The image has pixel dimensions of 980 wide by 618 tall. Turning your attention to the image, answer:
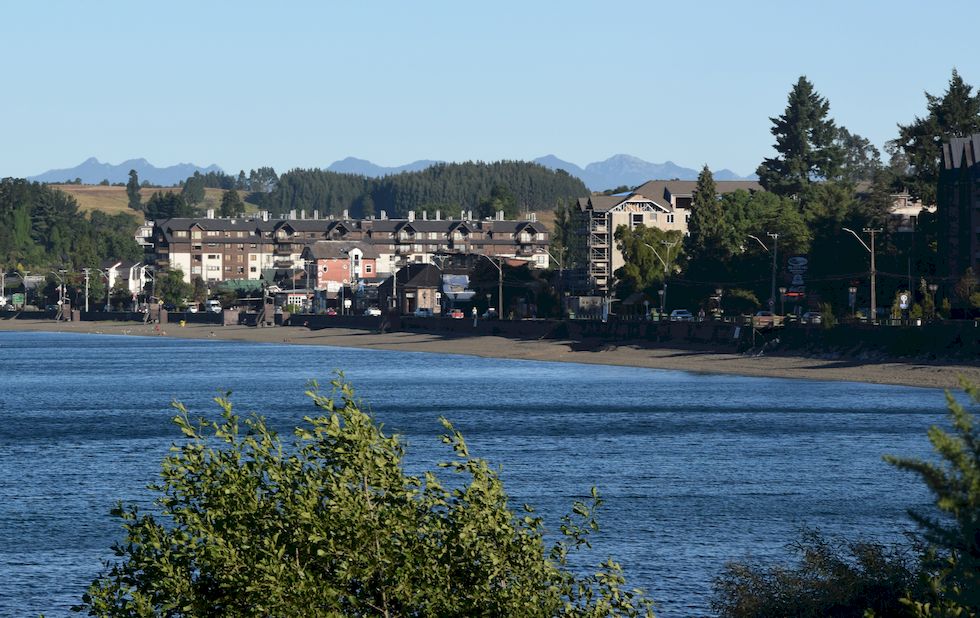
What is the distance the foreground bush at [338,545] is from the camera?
62.6ft

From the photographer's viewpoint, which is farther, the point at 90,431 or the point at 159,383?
the point at 159,383

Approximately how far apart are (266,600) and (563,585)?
437cm

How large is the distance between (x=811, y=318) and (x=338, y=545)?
114859 millimetres

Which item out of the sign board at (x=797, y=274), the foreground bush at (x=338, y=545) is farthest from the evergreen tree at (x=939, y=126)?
the foreground bush at (x=338, y=545)

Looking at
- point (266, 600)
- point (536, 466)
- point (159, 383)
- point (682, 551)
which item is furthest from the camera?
point (159, 383)

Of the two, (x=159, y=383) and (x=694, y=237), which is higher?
(x=694, y=237)

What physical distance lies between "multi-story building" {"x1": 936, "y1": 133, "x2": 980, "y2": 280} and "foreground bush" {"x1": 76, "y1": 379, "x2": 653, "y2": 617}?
109672 mm

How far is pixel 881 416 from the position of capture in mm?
85562

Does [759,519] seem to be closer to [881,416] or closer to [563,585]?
[563,585]

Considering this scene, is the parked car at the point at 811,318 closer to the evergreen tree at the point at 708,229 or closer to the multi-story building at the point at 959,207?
the multi-story building at the point at 959,207

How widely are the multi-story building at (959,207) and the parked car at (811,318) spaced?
1132cm

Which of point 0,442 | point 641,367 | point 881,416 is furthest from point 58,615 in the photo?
point 641,367

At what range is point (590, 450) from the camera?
2731 inches

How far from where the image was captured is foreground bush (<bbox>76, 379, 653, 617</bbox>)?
62.6 feet
